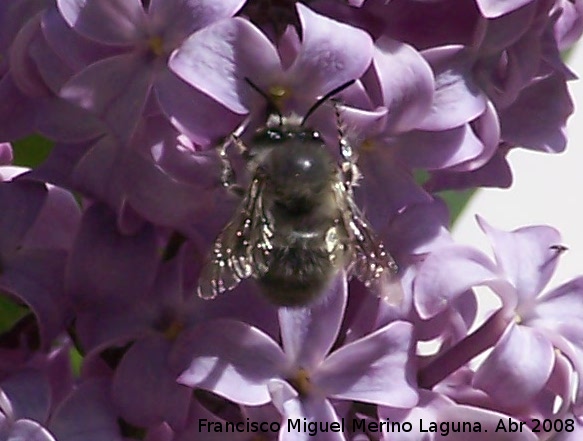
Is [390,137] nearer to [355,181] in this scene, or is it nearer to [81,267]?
[355,181]

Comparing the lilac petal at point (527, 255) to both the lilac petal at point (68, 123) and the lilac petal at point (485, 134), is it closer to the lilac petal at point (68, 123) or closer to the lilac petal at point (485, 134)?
the lilac petal at point (485, 134)

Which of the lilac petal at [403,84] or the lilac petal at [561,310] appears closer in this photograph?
the lilac petal at [403,84]

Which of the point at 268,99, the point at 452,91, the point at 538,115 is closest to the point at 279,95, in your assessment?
the point at 268,99

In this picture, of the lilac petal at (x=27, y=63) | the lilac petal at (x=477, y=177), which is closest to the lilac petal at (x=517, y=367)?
the lilac petal at (x=477, y=177)

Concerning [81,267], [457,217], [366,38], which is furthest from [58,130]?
[457,217]

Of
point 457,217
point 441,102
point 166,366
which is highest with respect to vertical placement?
point 441,102

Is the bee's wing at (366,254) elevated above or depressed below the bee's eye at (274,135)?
below

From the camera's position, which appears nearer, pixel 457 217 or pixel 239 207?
pixel 239 207
